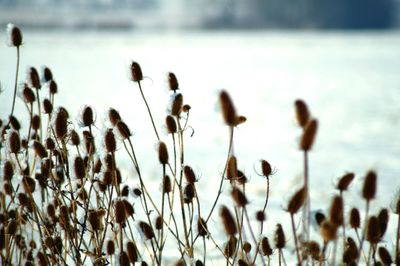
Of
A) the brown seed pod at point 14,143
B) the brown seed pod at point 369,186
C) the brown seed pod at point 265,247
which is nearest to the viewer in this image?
the brown seed pod at point 369,186

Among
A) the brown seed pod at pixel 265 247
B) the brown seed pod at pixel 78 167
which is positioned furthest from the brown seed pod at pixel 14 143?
the brown seed pod at pixel 265 247

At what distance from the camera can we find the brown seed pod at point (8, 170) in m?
1.55

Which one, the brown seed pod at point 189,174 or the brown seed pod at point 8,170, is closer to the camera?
the brown seed pod at point 189,174

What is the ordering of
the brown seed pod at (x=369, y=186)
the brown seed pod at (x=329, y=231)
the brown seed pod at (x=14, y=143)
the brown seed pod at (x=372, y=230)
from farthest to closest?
1. the brown seed pod at (x=14, y=143)
2. the brown seed pod at (x=372, y=230)
3. the brown seed pod at (x=369, y=186)
4. the brown seed pod at (x=329, y=231)

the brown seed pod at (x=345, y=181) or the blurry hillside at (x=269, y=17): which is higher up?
the blurry hillside at (x=269, y=17)

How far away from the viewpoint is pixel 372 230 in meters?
1.14

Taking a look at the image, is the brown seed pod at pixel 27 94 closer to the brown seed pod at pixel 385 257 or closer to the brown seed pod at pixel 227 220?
the brown seed pod at pixel 227 220

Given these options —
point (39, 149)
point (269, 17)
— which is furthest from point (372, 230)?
point (269, 17)

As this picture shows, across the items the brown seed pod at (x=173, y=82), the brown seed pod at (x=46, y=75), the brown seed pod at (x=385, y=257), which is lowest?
the brown seed pod at (x=385, y=257)

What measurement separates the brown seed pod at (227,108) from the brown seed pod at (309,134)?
0.15 metres

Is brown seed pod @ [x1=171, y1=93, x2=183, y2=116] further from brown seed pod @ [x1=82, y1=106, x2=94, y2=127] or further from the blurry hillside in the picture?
the blurry hillside

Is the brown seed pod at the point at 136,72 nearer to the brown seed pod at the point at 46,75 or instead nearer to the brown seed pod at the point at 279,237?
the brown seed pod at the point at 46,75

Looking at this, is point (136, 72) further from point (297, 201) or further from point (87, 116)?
point (297, 201)

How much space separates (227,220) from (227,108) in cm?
24
